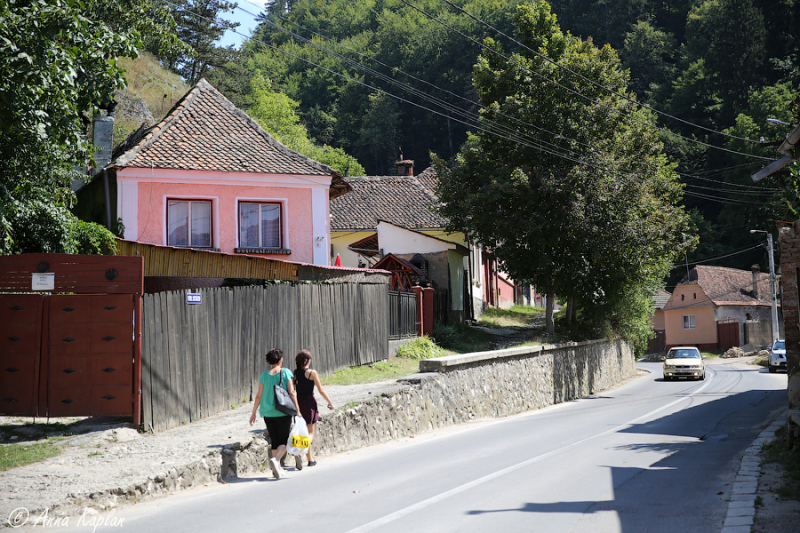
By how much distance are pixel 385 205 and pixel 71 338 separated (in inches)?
1241

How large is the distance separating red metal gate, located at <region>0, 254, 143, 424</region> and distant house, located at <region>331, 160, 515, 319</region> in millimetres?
20232

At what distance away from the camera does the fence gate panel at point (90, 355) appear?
957 centimetres

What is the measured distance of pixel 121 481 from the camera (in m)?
7.46

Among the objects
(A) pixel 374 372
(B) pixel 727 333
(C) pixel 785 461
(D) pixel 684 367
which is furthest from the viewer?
(B) pixel 727 333

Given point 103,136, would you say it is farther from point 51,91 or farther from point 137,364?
point 137,364

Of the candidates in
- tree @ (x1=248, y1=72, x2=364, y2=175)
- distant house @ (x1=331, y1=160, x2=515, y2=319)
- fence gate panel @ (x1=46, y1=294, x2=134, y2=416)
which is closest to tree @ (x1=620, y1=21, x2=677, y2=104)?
distant house @ (x1=331, y1=160, x2=515, y2=319)

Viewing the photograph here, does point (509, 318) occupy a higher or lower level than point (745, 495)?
higher

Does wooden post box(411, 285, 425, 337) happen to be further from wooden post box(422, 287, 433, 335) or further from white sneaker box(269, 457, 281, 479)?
white sneaker box(269, 457, 281, 479)

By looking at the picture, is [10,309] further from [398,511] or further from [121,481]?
[398,511]

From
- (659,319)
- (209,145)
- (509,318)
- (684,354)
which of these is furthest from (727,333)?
(209,145)

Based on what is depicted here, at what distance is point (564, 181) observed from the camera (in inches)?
1003

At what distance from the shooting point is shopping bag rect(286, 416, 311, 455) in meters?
8.95

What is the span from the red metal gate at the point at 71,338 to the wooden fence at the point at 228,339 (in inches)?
9.7

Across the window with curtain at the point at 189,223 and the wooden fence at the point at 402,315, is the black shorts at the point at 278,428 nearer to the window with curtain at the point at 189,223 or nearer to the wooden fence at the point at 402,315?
the wooden fence at the point at 402,315
